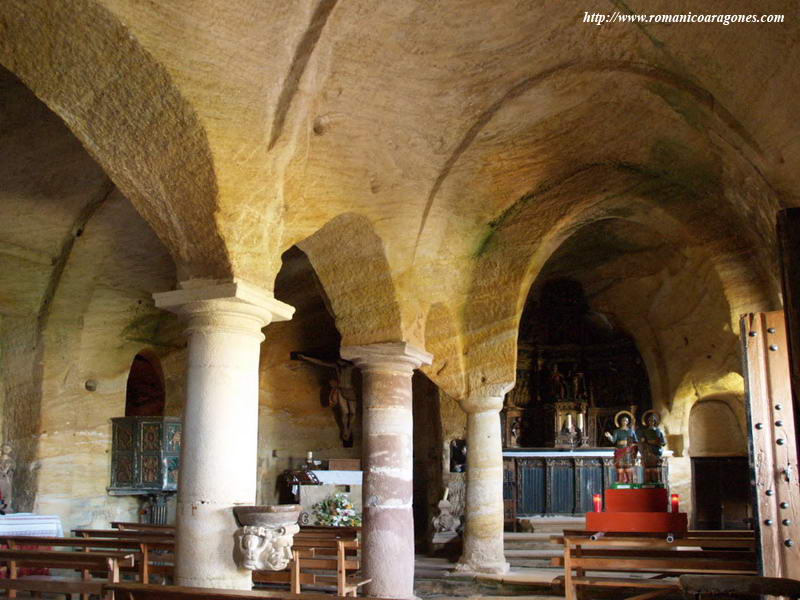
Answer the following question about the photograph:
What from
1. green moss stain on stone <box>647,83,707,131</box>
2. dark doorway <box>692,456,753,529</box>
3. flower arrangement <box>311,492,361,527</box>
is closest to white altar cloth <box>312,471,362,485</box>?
flower arrangement <box>311,492,361,527</box>

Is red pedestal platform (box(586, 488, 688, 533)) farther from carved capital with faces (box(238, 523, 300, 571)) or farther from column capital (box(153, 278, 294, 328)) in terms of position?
column capital (box(153, 278, 294, 328))

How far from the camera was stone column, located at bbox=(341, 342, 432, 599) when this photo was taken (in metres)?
7.55

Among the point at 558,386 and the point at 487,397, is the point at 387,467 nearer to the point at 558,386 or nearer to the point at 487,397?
the point at 487,397

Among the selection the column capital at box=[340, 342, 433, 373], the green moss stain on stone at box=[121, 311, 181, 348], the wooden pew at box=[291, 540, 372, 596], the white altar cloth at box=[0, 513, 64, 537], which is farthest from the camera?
the green moss stain on stone at box=[121, 311, 181, 348]

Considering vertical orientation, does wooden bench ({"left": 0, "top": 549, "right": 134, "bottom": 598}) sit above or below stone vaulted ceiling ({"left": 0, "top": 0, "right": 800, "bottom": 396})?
below

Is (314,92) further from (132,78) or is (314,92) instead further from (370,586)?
(370,586)

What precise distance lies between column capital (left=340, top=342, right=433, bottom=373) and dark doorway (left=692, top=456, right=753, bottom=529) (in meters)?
9.25

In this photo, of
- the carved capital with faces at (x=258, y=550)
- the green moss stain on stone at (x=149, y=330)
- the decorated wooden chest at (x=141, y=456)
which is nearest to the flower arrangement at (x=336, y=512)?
the decorated wooden chest at (x=141, y=456)

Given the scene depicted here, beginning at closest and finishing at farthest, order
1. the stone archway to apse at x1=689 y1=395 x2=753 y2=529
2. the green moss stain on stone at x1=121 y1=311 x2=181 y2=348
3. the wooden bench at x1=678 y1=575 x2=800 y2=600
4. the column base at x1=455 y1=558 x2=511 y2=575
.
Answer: the wooden bench at x1=678 y1=575 x2=800 y2=600 → the column base at x1=455 y1=558 x2=511 y2=575 → the green moss stain on stone at x1=121 y1=311 x2=181 y2=348 → the stone archway to apse at x1=689 y1=395 x2=753 y2=529

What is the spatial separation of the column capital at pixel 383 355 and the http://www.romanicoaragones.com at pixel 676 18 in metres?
3.55

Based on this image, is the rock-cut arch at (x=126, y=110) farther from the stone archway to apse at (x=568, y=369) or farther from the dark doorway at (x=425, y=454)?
the stone archway to apse at (x=568, y=369)

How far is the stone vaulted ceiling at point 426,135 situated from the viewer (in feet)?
17.2

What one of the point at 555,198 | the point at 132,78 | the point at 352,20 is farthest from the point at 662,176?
the point at 132,78

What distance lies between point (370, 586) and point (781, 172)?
203 inches
